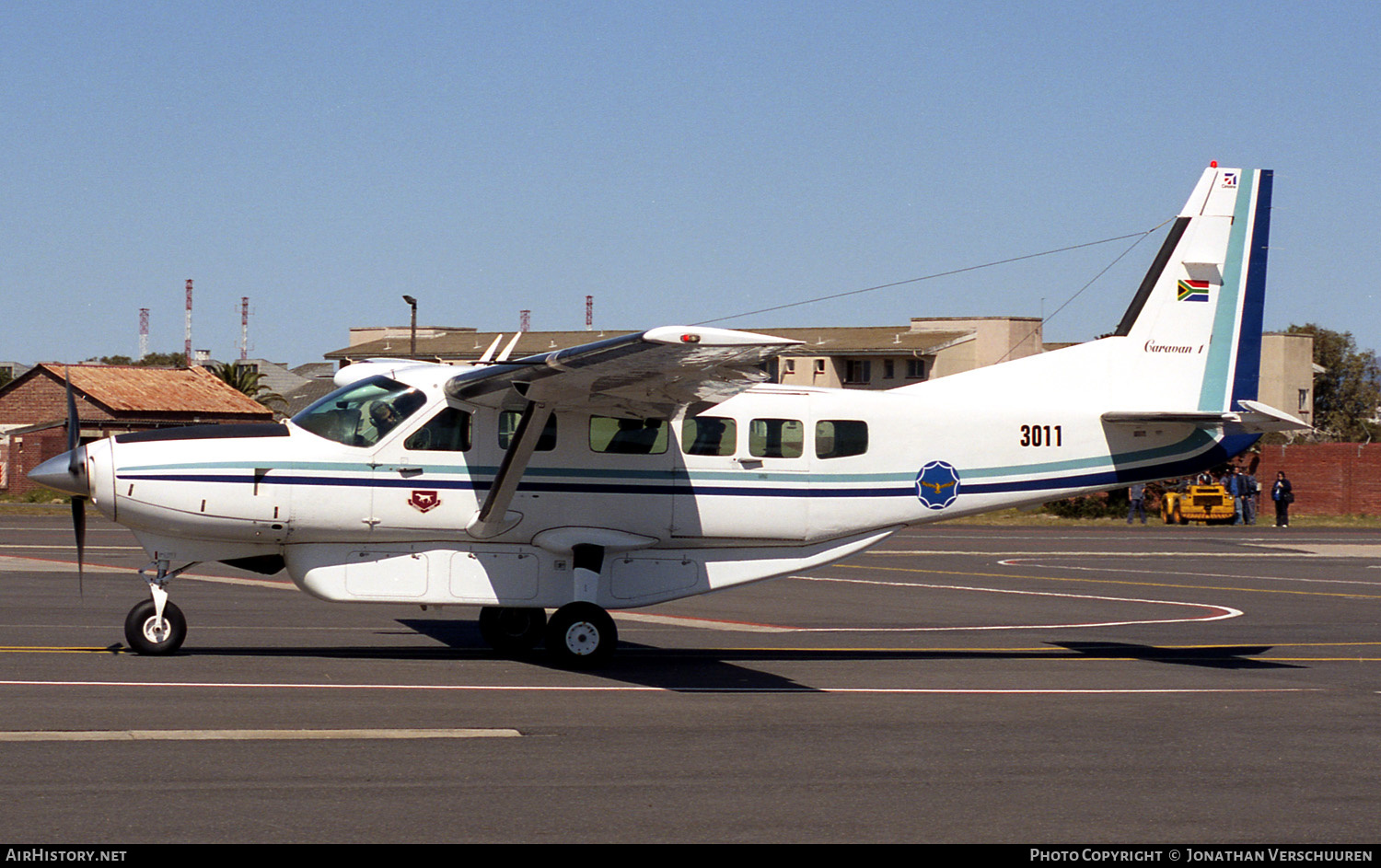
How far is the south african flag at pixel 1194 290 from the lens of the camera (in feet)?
49.1

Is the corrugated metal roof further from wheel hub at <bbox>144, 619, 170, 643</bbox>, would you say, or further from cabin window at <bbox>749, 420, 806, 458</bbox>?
cabin window at <bbox>749, 420, 806, 458</bbox>

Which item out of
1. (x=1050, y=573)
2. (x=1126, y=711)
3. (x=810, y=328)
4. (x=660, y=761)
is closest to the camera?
(x=660, y=761)

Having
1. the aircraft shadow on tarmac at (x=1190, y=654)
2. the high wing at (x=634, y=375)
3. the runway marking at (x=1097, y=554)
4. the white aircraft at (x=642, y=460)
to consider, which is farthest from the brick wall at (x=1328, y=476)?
the high wing at (x=634, y=375)

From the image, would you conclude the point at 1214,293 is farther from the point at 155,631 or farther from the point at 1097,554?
the point at 1097,554

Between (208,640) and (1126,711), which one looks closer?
(1126,711)

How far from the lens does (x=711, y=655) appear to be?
1395 centimetres

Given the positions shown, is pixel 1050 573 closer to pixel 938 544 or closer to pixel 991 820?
pixel 938 544

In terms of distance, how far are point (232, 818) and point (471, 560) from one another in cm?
616

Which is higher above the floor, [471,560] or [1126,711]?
[471,560]

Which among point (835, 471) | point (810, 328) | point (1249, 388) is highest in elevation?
point (810, 328)

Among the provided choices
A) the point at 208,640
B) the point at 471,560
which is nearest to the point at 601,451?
the point at 471,560

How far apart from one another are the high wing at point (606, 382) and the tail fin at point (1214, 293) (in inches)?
213

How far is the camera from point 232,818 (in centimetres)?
671

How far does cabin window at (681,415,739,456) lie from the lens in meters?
13.4
